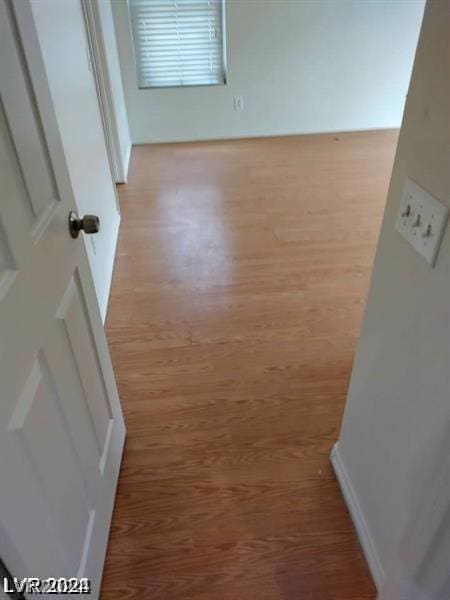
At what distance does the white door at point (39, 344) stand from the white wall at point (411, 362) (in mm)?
703

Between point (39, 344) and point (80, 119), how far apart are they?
157 cm

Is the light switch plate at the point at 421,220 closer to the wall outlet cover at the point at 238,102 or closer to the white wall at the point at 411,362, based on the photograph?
the white wall at the point at 411,362

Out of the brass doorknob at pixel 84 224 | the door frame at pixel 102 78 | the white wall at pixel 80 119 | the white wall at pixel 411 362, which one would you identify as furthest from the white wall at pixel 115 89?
the white wall at pixel 411 362

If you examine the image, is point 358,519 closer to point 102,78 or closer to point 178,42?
point 102,78

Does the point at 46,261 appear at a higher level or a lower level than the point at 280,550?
higher

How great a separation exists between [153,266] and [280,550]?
1.72 m

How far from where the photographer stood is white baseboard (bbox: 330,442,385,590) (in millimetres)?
1212

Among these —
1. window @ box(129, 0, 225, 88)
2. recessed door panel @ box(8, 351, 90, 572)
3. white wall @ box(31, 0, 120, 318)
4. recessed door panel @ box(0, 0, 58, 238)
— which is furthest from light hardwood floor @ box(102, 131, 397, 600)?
window @ box(129, 0, 225, 88)

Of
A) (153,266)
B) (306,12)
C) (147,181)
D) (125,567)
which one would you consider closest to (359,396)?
(125,567)

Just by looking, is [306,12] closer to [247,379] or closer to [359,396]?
[247,379]

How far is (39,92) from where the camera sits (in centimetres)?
89

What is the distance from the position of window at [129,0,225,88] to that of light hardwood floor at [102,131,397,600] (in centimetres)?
134

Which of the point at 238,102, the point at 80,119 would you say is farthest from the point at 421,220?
the point at 238,102

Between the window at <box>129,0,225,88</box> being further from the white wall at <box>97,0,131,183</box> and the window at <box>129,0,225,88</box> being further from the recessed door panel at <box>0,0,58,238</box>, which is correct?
the recessed door panel at <box>0,0,58,238</box>
